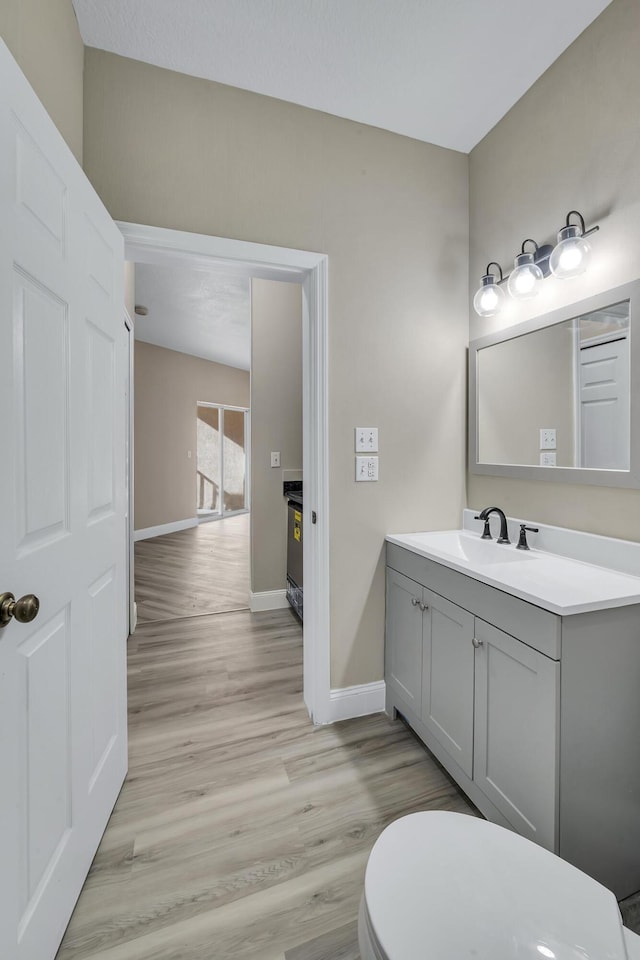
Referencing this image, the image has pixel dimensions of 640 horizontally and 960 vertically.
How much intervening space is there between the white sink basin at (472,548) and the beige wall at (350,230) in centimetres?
13

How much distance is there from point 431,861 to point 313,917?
586 millimetres

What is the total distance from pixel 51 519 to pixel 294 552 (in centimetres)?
229

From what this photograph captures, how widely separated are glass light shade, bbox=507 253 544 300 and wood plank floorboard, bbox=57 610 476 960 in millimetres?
1939

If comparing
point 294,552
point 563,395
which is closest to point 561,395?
point 563,395

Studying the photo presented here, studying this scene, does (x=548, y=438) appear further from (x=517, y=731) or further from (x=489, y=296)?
(x=517, y=731)

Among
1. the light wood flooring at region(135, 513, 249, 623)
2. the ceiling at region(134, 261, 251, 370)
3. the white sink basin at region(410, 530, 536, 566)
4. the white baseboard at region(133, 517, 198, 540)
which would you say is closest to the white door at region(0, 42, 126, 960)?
the white sink basin at region(410, 530, 536, 566)

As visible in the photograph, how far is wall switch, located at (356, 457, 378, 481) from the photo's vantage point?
1.99 meters

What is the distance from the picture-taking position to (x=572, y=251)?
1510mm

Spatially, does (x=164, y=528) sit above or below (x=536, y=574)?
below

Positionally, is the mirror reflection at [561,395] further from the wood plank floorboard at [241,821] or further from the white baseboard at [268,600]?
the white baseboard at [268,600]

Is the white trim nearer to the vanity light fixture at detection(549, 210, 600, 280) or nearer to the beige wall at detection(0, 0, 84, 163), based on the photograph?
the vanity light fixture at detection(549, 210, 600, 280)

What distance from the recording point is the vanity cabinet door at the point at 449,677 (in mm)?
1446

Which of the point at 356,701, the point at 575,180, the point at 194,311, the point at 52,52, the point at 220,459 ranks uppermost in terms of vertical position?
the point at 194,311

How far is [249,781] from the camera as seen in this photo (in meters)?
1.64
